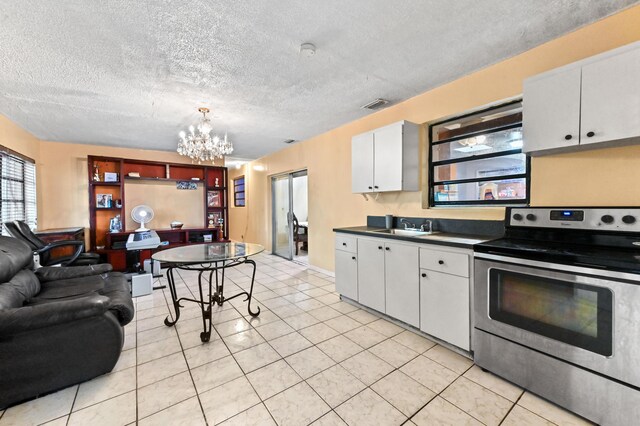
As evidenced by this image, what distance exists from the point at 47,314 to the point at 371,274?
8.77 feet

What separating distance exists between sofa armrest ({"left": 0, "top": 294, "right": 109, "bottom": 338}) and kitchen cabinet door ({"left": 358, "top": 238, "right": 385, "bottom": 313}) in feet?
7.75

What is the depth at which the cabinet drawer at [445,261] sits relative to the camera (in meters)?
2.12

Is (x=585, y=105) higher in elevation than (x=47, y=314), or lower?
higher

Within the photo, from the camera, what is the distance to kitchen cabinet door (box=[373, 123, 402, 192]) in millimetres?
2963

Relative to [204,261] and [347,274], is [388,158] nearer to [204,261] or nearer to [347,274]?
[347,274]

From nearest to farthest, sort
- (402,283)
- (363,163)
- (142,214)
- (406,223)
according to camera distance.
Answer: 1. (402,283)
2. (406,223)
3. (363,163)
4. (142,214)

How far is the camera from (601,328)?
1.47m

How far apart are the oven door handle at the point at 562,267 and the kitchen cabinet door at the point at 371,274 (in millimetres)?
1038

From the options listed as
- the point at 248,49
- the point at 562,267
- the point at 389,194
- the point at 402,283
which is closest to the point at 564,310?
the point at 562,267

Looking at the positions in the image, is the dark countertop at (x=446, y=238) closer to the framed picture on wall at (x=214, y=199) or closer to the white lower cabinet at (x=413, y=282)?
the white lower cabinet at (x=413, y=282)

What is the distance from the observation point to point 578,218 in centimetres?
190

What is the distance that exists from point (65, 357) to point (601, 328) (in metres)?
3.33

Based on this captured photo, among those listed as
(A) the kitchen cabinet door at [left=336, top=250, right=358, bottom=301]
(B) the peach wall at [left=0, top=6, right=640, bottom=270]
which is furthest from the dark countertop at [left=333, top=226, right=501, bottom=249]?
(A) the kitchen cabinet door at [left=336, top=250, right=358, bottom=301]

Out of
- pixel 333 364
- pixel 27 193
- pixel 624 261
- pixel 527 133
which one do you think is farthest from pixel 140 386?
pixel 27 193
